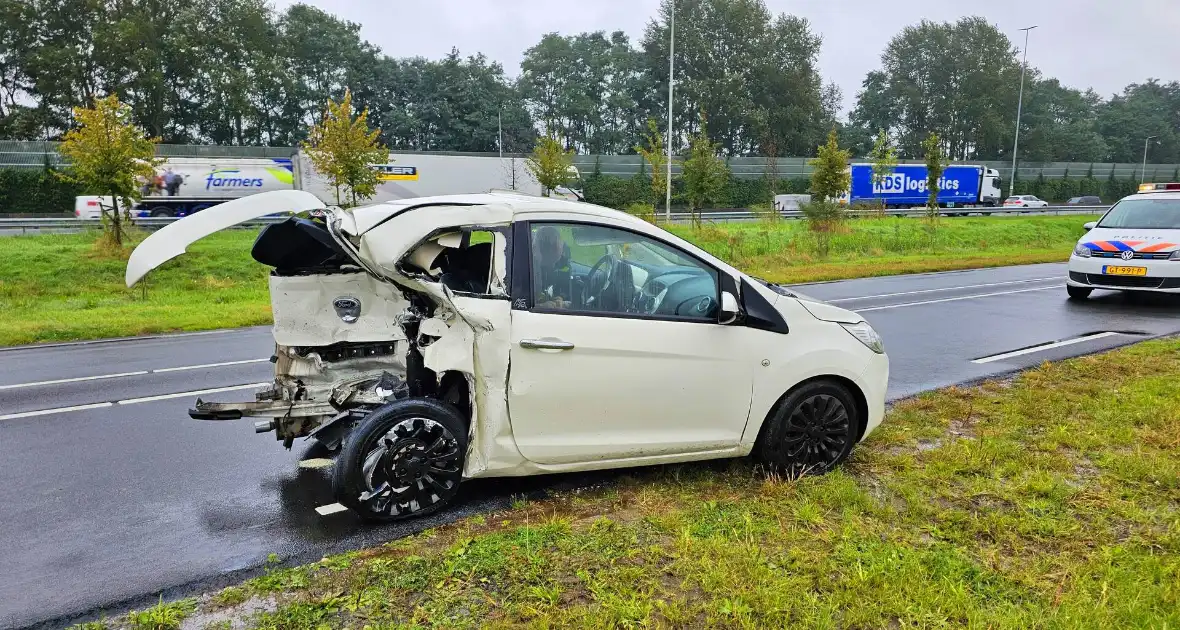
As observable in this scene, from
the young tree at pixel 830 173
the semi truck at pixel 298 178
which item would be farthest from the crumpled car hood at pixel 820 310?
the semi truck at pixel 298 178

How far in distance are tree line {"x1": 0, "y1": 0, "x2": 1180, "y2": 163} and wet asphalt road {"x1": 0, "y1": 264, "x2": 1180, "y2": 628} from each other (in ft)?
96.2

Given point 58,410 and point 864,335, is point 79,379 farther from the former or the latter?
point 864,335

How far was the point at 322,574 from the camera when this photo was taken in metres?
3.61

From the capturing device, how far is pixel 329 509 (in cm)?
447

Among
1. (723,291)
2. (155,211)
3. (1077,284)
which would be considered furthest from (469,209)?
(155,211)

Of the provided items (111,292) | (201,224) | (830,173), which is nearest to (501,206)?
(201,224)

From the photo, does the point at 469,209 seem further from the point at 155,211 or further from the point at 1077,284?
the point at 155,211

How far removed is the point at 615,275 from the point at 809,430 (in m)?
1.54

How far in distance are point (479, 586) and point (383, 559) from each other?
57 cm

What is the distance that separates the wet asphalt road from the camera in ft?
12.3

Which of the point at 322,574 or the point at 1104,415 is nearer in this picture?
the point at 322,574

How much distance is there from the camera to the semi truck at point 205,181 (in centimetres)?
3659

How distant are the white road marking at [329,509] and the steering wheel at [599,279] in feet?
6.02

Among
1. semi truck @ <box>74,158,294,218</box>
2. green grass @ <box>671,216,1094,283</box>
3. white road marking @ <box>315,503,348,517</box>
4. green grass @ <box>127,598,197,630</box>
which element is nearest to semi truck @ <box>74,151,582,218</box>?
semi truck @ <box>74,158,294,218</box>
